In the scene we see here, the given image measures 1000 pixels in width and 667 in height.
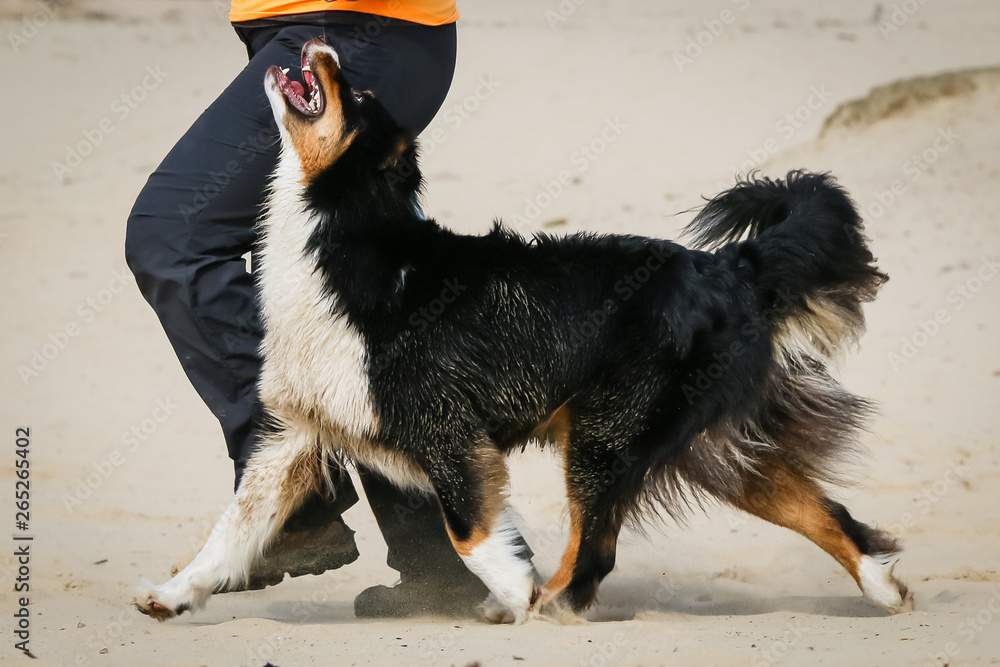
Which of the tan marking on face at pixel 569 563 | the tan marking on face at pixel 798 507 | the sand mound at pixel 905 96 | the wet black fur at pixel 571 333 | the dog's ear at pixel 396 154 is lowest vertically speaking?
the tan marking on face at pixel 569 563

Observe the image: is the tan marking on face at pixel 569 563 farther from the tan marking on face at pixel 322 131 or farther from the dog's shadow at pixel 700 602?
the tan marking on face at pixel 322 131

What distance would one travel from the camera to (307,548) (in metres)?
3.43

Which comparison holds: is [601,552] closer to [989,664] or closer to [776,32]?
[989,664]

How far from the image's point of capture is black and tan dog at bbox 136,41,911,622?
10.1ft

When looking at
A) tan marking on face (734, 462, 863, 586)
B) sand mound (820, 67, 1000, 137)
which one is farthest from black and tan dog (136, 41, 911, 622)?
sand mound (820, 67, 1000, 137)

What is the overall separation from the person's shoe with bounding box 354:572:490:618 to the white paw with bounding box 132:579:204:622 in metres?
0.57

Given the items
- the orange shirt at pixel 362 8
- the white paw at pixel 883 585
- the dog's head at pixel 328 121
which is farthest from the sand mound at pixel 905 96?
the dog's head at pixel 328 121

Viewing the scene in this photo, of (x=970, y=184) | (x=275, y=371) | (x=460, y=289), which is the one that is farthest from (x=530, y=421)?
(x=970, y=184)

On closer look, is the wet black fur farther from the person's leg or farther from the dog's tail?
the person's leg

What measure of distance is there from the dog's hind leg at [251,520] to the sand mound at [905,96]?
7.26 meters

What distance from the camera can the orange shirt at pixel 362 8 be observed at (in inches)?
123

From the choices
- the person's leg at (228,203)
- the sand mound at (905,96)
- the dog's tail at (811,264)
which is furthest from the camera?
the sand mound at (905,96)

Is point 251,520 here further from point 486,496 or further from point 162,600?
point 486,496

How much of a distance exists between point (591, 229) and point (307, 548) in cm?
500
